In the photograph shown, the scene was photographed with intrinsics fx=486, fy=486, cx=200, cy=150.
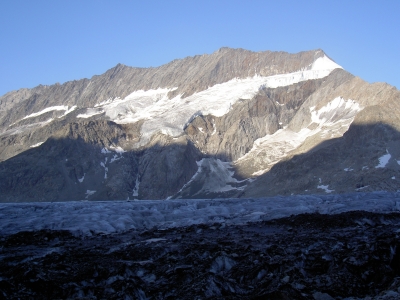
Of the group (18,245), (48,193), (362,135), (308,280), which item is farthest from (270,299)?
(48,193)

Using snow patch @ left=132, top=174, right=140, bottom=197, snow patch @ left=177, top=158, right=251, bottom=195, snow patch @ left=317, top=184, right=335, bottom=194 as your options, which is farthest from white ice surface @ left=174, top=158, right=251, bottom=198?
snow patch @ left=317, top=184, right=335, bottom=194

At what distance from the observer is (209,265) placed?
67.2 ft

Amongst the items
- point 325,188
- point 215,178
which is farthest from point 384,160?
point 215,178

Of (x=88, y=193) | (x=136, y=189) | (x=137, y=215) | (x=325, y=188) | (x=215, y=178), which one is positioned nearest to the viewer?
(x=137, y=215)

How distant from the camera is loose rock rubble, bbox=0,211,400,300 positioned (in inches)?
677

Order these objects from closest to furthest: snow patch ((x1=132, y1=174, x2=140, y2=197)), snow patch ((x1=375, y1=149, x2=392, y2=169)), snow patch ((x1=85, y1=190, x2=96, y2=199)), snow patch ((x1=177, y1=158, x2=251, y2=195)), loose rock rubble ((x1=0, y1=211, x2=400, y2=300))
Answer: loose rock rubble ((x1=0, y1=211, x2=400, y2=300)) < snow patch ((x1=375, y1=149, x2=392, y2=169)) < snow patch ((x1=177, y1=158, x2=251, y2=195)) < snow patch ((x1=85, y1=190, x2=96, y2=199)) < snow patch ((x1=132, y1=174, x2=140, y2=197))

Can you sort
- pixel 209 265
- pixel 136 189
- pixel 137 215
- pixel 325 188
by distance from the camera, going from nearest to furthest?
pixel 209 265 → pixel 137 215 → pixel 325 188 → pixel 136 189

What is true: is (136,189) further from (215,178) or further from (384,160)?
(384,160)

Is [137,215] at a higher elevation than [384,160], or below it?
below

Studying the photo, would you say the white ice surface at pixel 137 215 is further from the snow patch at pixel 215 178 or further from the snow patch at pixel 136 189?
the snow patch at pixel 136 189

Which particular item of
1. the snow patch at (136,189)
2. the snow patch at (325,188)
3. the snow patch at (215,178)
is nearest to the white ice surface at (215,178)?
the snow patch at (215,178)

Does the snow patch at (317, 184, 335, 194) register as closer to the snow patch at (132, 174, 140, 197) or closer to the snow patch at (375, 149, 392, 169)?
the snow patch at (375, 149, 392, 169)

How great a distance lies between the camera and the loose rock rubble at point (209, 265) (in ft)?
56.4

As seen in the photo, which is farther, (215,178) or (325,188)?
(215,178)
